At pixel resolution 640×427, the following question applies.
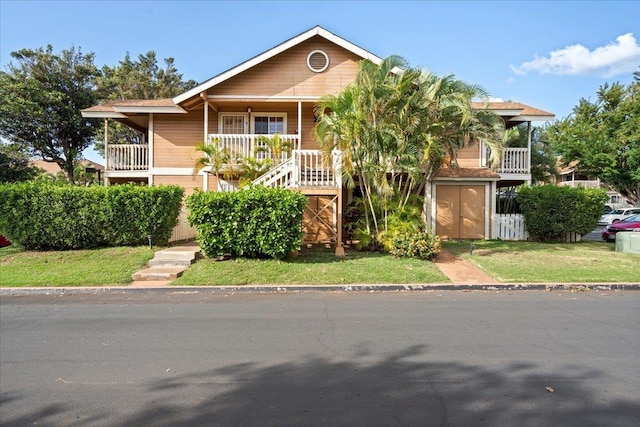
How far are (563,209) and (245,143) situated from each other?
1234 centimetres

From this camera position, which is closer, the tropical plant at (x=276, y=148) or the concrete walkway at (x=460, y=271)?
the concrete walkway at (x=460, y=271)

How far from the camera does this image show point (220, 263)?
36.3 ft

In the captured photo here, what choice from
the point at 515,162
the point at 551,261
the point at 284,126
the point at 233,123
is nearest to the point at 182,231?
the point at 233,123

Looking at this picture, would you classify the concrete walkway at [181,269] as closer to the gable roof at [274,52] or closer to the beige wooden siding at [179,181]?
the beige wooden siding at [179,181]

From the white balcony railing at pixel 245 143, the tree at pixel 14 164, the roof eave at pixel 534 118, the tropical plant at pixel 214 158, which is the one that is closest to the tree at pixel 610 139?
the roof eave at pixel 534 118

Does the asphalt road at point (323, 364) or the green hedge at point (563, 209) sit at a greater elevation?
the green hedge at point (563, 209)

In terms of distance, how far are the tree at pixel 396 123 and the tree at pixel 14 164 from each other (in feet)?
68.9

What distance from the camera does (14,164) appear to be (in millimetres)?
24594

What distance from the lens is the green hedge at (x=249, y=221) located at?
10945 millimetres

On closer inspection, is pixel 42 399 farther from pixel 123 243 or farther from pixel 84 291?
pixel 123 243

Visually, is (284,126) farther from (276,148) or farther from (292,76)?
(276,148)

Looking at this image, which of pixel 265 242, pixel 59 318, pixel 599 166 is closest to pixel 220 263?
pixel 265 242

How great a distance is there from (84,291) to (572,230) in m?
16.3

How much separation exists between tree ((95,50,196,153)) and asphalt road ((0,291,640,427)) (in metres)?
25.1
